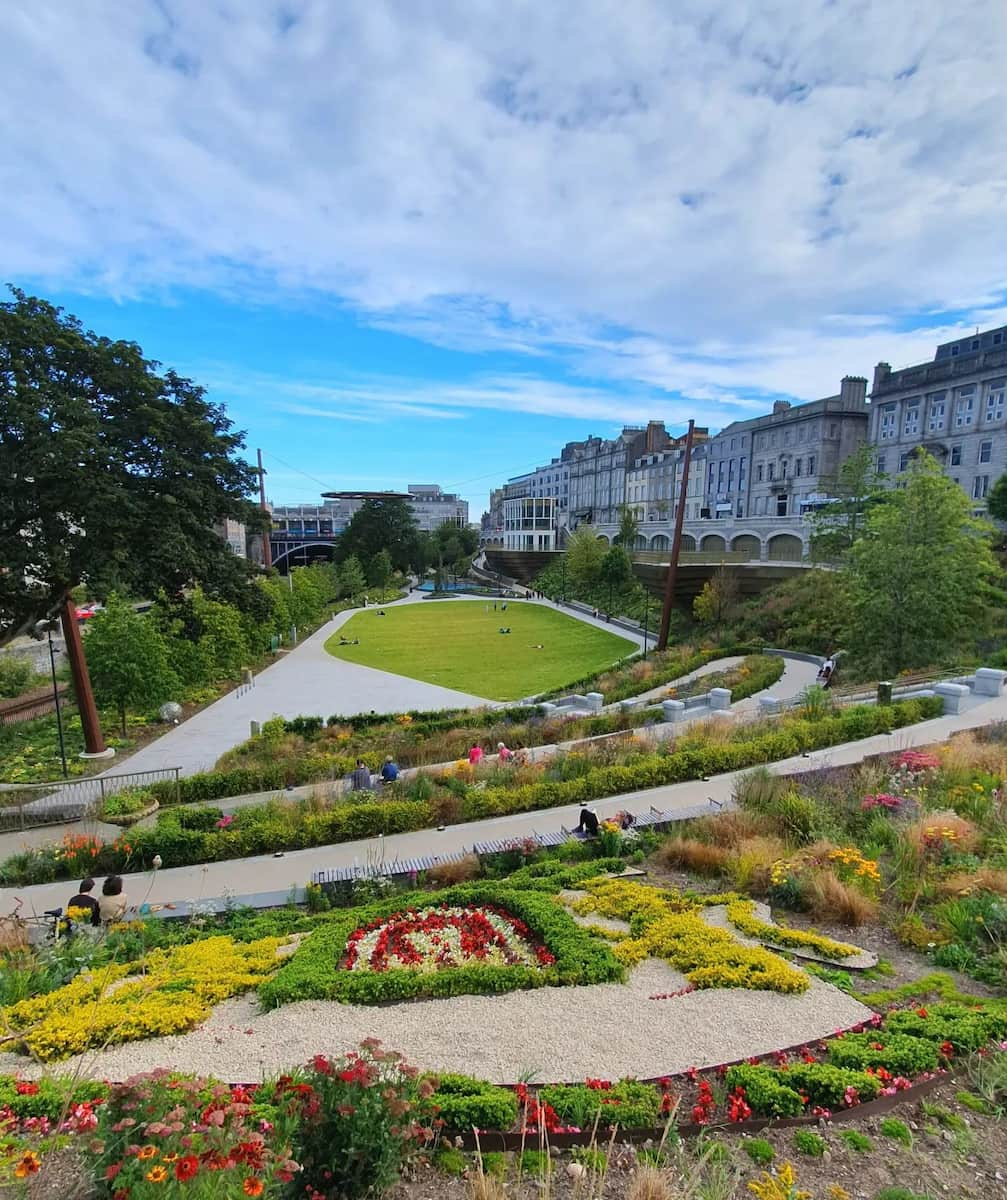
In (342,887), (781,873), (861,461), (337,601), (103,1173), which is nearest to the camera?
(103,1173)

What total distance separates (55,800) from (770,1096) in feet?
51.3

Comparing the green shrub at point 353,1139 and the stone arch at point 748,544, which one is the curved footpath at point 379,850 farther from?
the stone arch at point 748,544

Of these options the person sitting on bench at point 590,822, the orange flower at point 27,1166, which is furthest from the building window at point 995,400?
the orange flower at point 27,1166

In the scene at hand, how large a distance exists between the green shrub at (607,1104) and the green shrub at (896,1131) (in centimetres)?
149

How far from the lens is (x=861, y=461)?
3734 cm

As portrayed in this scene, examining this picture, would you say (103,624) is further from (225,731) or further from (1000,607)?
(1000,607)

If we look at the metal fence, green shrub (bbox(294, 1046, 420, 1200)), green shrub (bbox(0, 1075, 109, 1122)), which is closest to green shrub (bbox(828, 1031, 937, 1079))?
green shrub (bbox(294, 1046, 420, 1200))

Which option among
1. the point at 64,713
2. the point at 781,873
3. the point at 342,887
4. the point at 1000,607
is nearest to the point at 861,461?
the point at 1000,607

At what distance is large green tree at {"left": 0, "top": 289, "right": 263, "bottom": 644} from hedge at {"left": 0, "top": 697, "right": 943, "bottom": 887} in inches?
257

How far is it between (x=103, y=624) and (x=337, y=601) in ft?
167

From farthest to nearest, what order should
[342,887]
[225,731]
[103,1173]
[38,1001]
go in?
[225,731] → [342,887] → [38,1001] → [103,1173]

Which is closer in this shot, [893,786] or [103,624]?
[893,786]

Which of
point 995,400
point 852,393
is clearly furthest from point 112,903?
point 852,393

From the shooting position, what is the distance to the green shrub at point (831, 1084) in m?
4.50
